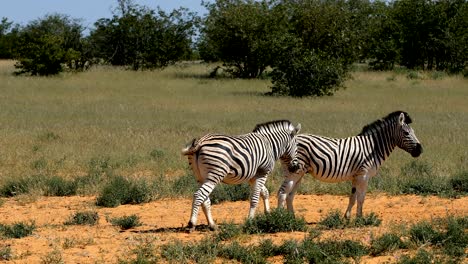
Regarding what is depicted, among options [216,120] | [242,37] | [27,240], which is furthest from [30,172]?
[242,37]

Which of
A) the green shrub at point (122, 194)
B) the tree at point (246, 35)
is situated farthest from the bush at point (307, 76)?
the green shrub at point (122, 194)

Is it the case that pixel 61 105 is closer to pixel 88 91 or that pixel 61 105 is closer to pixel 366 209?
pixel 88 91

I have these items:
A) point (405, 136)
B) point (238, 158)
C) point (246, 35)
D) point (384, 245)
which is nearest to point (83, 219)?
point (238, 158)

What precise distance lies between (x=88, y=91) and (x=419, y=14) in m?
24.2

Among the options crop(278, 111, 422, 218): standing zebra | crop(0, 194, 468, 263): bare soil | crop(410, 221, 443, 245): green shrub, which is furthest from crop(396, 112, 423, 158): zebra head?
crop(410, 221, 443, 245): green shrub

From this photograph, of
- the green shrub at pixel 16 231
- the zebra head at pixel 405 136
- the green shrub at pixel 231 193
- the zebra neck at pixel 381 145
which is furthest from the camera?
the green shrub at pixel 231 193

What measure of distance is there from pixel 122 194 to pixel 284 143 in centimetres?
298

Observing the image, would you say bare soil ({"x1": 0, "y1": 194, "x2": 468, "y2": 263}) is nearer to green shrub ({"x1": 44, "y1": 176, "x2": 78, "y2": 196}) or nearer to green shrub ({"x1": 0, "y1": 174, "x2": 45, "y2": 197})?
green shrub ({"x1": 44, "y1": 176, "x2": 78, "y2": 196})

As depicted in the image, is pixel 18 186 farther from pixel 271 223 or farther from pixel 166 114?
pixel 166 114

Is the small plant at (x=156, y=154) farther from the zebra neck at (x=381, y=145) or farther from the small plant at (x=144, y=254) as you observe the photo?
the small plant at (x=144, y=254)

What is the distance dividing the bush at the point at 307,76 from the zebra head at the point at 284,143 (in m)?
20.3

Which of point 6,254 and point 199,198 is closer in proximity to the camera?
point 6,254

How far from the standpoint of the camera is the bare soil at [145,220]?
25.1 ft

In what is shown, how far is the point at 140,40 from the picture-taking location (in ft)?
161
